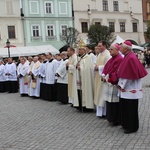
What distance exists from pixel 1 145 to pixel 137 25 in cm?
4106

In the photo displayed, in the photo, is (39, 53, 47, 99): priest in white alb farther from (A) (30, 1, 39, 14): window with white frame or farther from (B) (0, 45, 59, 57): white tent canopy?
(A) (30, 1, 39, 14): window with white frame

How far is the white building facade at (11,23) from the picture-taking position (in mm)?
34281

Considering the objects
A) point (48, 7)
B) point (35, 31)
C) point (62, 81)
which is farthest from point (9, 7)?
point (62, 81)

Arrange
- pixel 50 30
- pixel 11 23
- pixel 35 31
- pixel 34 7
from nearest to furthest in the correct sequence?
pixel 11 23 < pixel 34 7 < pixel 35 31 < pixel 50 30

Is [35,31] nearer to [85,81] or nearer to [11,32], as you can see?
[11,32]

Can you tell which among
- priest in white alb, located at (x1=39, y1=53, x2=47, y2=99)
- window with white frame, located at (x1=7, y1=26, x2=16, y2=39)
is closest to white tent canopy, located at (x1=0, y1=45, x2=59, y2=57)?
window with white frame, located at (x1=7, y1=26, x2=16, y2=39)

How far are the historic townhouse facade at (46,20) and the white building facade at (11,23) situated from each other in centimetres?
73

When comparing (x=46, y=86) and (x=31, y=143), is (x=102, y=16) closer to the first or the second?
(x=46, y=86)

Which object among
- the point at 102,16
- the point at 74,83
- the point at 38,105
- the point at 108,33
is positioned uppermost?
the point at 102,16

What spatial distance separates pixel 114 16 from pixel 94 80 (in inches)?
1395

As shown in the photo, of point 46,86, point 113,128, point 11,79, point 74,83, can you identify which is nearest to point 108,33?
point 11,79

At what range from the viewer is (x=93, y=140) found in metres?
5.69

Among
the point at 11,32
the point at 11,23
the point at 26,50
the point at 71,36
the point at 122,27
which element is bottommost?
the point at 26,50

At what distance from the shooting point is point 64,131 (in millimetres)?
→ 6496
